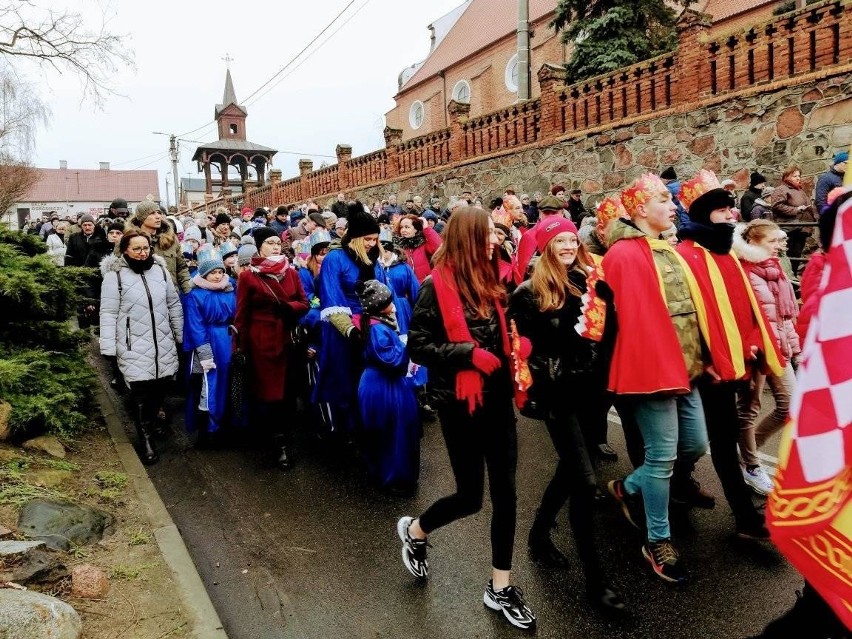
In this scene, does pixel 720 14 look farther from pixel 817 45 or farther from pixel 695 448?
pixel 695 448

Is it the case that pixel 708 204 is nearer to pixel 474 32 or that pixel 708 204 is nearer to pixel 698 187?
pixel 698 187

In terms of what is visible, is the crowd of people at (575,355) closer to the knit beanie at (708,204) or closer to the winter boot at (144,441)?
the knit beanie at (708,204)

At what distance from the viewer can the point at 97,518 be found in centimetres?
397

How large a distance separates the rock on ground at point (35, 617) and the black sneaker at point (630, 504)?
9.94ft

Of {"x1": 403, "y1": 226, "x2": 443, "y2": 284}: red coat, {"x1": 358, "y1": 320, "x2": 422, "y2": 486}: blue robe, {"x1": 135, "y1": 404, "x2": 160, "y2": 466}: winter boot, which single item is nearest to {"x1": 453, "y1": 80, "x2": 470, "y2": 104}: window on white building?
{"x1": 403, "y1": 226, "x2": 443, "y2": 284}: red coat

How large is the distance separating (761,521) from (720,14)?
24423 mm

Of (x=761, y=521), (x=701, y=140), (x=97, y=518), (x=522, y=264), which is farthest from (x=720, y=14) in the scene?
(x=97, y=518)

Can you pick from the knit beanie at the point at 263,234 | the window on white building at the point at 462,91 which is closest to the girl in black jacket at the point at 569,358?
the knit beanie at the point at 263,234

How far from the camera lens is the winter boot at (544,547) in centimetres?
356

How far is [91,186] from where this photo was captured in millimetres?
74500

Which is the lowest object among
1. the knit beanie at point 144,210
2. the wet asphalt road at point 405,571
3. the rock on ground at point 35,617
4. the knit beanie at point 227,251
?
the wet asphalt road at point 405,571

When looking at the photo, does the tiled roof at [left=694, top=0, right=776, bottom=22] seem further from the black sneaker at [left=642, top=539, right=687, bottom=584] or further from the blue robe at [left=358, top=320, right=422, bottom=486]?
the black sneaker at [left=642, top=539, right=687, bottom=584]

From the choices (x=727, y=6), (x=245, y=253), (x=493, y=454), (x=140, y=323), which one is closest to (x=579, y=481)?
(x=493, y=454)

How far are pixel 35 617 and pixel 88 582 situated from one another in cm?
56
